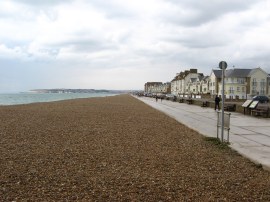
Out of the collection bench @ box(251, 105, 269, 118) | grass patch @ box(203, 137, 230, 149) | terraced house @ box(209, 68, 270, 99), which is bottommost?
grass patch @ box(203, 137, 230, 149)

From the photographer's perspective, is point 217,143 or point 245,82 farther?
point 245,82

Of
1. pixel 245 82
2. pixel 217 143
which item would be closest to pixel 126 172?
pixel 217 143

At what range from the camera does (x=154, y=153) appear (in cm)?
908

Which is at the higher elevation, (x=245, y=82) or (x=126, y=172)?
(x=245, y=82)

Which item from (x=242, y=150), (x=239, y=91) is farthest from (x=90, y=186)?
(x=239, y=91)

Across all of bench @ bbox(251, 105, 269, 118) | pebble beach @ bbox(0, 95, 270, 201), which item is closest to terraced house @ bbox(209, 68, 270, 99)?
bench @ bbox(251, 105, 269, 118)

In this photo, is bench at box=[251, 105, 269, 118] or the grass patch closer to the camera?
the grass patch

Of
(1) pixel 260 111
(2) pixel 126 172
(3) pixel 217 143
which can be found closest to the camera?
(2) pixel 126 172

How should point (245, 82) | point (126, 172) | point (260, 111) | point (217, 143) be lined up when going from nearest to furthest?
point (126, 172) → point (217, 143) → point (260, 111) → point (245, 82)

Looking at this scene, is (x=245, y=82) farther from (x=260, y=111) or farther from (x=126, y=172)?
(x=126, y=172)

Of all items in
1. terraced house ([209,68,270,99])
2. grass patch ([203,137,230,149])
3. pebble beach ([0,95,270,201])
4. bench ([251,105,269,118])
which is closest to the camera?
pebble beach ([0,95,270,201])

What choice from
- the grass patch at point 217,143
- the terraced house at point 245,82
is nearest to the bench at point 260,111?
the grass patch at point 217,143

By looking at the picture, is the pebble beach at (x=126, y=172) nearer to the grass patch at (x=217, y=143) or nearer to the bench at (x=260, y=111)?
the grass patch at (x=217, y=143)

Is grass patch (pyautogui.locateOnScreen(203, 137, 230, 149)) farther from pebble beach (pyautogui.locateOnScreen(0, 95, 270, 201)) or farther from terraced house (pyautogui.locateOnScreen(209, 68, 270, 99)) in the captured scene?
terraced house (pyautogui.locateOnScreen(209, 68, 270, 99))
